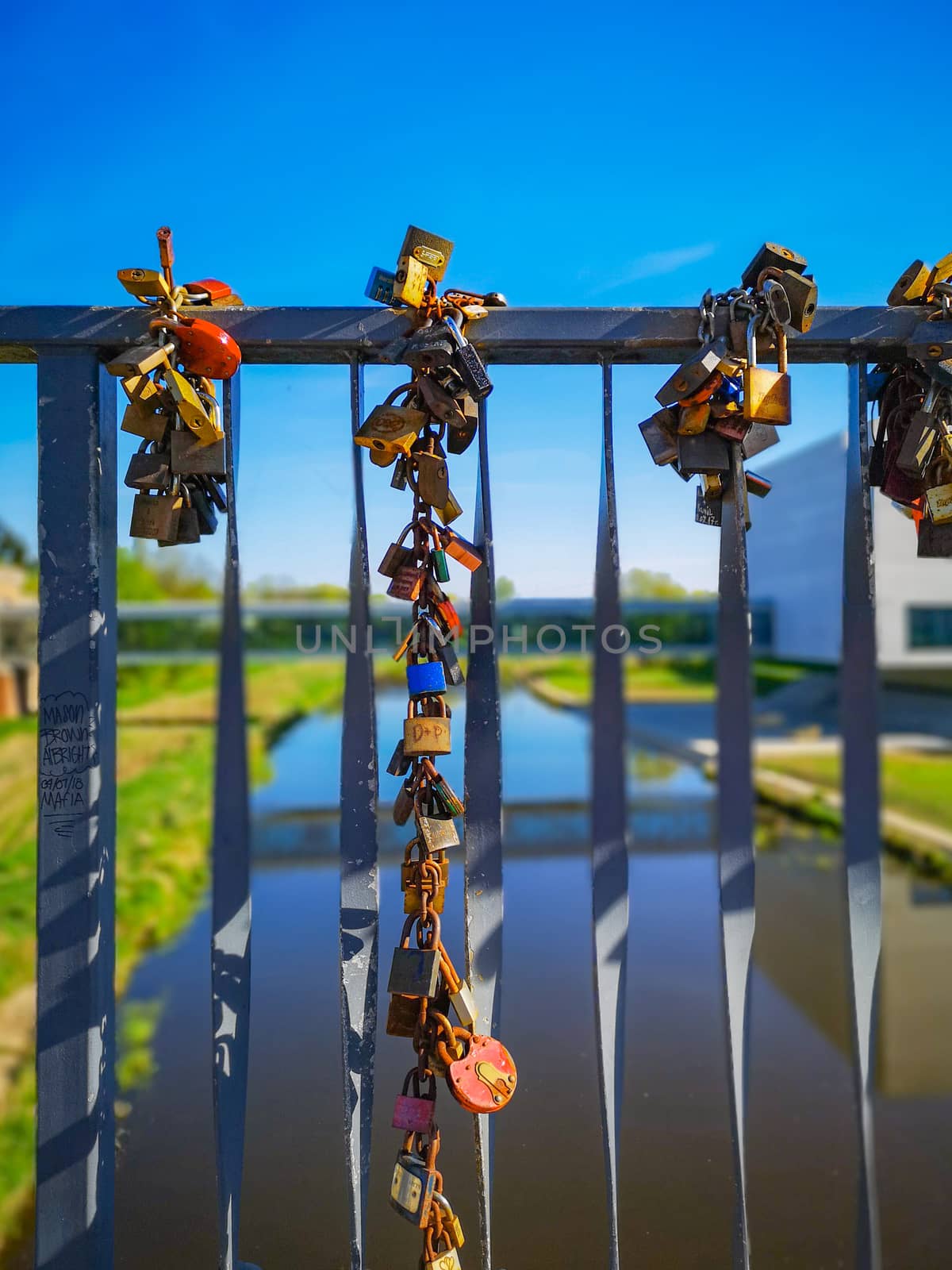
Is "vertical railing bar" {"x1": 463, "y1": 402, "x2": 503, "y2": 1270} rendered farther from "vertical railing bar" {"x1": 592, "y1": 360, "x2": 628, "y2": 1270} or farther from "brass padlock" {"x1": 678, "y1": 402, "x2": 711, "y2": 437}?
"brass padlock" {"x1": 678, "y1": 402, "x2": 711, "y2": 437}

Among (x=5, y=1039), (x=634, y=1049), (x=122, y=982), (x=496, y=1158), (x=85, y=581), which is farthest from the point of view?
(x=122, y=982)

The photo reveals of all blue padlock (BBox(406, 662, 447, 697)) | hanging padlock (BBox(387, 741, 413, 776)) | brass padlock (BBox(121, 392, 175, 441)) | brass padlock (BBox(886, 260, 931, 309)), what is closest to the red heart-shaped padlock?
hanging padlock (BBox(387, 741, 413, 776))

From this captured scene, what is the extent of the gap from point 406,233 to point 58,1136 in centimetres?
133

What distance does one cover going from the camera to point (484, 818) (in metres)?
1.18

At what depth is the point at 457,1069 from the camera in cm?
107

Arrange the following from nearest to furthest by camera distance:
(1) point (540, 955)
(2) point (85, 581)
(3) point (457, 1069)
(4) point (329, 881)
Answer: (3) point (457, 1069) < (2) point (85, 581) < (1) point (540, 955) < (4) point (329, 881)

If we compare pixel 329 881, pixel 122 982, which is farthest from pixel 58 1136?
pixel 329 881

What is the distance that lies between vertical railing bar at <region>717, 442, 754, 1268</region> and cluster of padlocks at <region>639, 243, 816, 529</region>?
5 cm

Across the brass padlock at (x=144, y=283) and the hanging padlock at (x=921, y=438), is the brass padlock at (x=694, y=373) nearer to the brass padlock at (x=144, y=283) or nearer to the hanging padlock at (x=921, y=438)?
the hanging padlock at (x=921, y=438)

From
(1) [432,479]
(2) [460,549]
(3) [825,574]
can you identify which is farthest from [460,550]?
(3) [825,574]

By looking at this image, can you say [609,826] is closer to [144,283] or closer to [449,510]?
[449,510]

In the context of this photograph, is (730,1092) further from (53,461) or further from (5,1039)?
(5,1039)

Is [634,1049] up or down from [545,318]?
down

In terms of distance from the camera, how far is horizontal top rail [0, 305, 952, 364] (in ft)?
3.87
